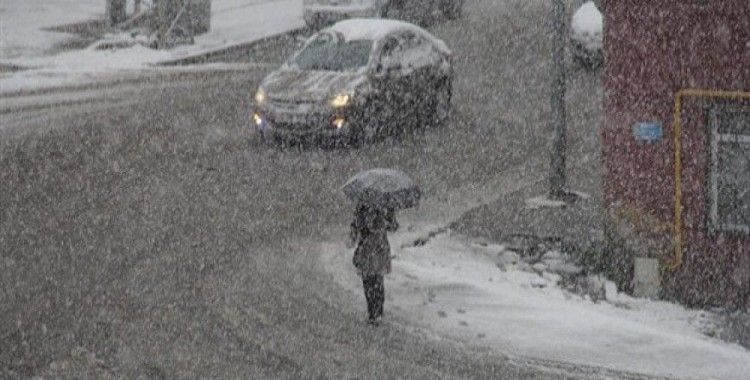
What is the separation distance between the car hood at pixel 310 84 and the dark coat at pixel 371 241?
306 inches

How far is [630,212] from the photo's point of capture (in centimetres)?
1538

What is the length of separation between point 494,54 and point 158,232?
15.3 m

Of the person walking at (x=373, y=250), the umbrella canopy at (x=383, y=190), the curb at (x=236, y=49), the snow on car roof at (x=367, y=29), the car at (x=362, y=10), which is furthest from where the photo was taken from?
the car at (x=362, y=10)

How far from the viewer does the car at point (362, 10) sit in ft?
106

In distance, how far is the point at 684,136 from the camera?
14.9 meters

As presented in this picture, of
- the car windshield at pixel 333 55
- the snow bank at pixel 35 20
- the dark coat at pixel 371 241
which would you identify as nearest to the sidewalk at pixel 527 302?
the dark coat at pixel 371 241

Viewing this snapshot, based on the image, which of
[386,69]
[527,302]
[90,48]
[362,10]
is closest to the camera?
[527,302]

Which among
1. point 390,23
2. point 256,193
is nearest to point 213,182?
point 256,193

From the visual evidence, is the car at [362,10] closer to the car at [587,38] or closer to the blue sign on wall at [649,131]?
the car at [587,38]

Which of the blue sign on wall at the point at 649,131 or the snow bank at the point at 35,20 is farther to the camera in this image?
the snow bank at the point at 35,20

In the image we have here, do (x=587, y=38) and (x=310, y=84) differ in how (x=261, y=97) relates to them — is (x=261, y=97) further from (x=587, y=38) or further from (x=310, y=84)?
(x=587, y=38)

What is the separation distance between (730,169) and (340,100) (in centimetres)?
764

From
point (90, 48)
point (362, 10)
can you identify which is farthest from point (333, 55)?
point (90, 48)

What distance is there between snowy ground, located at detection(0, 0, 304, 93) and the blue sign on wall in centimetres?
1435
